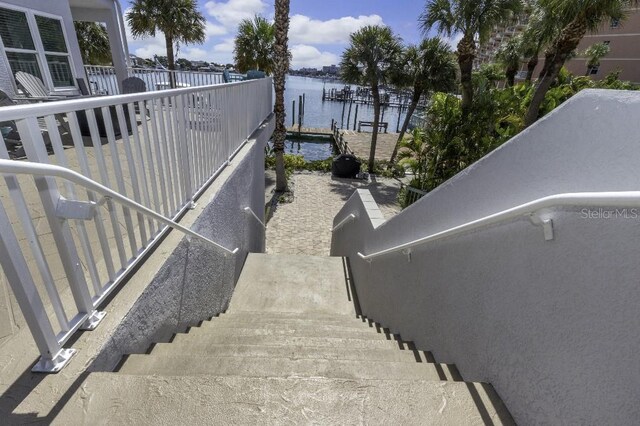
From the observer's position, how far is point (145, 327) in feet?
6.82

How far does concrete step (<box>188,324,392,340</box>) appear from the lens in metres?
2.87

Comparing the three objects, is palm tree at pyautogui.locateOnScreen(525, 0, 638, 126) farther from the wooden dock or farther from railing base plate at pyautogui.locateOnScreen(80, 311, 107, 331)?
the wooden dock

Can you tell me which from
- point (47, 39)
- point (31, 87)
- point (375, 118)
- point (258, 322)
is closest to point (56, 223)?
point (258, 322)

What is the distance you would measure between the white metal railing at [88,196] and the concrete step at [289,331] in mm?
1107

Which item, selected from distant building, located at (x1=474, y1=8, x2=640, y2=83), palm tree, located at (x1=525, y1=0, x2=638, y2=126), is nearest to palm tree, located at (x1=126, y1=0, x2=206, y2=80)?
palm tree, located at (x1=525, y1=0, x2=638, y2=126)

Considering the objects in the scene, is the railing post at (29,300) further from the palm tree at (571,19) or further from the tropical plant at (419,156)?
the palm tree at (571,19)

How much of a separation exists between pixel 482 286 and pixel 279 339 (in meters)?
1.75

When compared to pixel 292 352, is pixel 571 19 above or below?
above

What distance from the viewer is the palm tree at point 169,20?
13.4m

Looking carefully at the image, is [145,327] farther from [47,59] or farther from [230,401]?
[47,59]

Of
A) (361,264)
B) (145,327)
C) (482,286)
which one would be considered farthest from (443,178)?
(145,327)

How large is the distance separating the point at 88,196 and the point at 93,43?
2277cm

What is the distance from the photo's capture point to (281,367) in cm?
200

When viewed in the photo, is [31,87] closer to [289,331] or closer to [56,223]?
[56,223]
